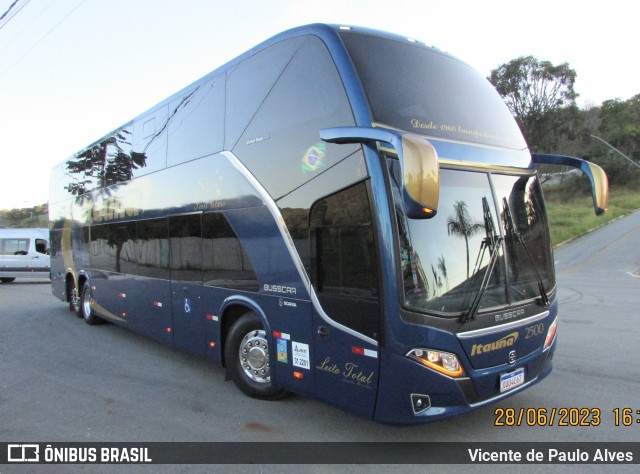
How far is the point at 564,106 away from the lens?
→ 4697 centimetres

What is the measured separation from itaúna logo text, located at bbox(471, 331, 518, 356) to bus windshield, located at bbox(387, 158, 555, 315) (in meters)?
0.29

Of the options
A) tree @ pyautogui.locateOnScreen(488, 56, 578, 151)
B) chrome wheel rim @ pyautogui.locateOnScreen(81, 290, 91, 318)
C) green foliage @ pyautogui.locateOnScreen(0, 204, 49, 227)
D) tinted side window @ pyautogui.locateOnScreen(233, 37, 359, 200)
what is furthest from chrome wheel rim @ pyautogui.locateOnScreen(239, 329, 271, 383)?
green foliage @ pyautogui.locateOnScreen(0, 204, 49, 227)

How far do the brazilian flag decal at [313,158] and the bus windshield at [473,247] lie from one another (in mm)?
778

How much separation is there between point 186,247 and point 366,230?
3.49m

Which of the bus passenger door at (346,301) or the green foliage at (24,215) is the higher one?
the green foliage at (24,215)

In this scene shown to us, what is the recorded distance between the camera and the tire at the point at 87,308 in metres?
10.3

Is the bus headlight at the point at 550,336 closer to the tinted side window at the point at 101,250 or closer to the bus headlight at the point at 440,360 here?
the bus headlight at the point at 440,360

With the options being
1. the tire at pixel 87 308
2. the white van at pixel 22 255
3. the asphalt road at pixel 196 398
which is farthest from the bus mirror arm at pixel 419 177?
the white van at pixel 22 255

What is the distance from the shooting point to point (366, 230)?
3846 millimetres

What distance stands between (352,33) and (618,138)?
A: 240 ft

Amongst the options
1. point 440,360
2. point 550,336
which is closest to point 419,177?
point 440,360

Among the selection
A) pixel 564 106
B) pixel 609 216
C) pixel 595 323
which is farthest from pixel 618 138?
pixel 595 323

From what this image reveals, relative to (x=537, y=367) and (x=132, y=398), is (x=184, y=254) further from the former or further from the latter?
(x=537, y=367)

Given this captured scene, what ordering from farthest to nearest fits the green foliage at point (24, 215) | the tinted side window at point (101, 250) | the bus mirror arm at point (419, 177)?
the green foliage at point (24, 215) < the tinted side window at point (101, 250) < the bus mirror arm at point (419, 177)
